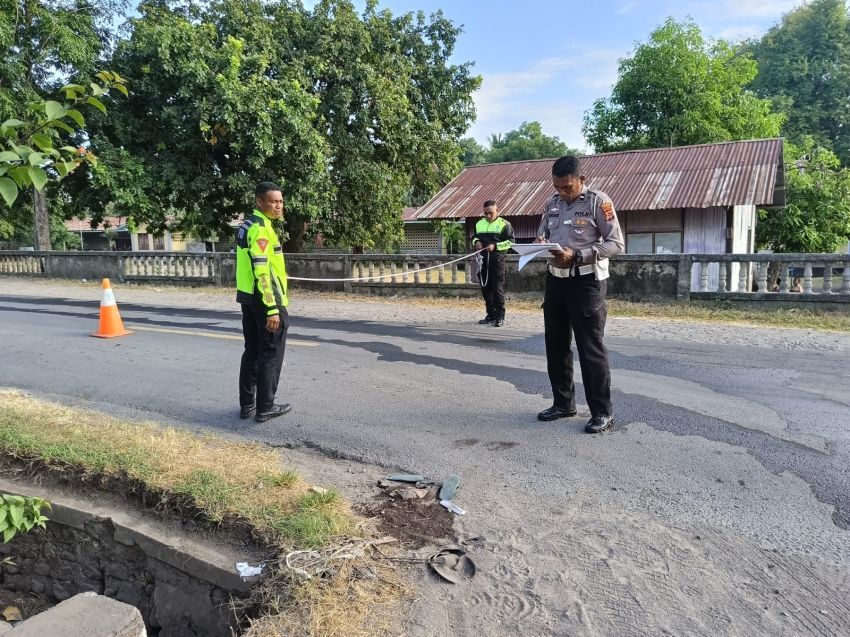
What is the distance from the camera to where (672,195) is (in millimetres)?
16078

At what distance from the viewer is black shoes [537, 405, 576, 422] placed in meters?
4.84

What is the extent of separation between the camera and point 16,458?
4098mm

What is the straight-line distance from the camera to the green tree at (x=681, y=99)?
26266mm

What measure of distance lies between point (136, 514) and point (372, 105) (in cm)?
1724

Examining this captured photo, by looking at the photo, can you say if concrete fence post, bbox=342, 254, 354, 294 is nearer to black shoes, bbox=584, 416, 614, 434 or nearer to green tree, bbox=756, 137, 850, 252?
black shoes, bbox=584, 416, 614, 434

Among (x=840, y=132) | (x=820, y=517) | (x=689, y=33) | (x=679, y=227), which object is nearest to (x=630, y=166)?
(x=679, y=227)

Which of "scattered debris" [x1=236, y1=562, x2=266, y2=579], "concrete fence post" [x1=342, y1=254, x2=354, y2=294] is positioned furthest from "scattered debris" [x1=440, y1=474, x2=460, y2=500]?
"concrete fence post" [x1=342, y1=254, x2=354, y2=294]

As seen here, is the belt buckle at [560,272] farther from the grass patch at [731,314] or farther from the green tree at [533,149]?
the green tree at [533,149]

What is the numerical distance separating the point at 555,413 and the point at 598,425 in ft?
1.35

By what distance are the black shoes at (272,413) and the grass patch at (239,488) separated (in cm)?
53

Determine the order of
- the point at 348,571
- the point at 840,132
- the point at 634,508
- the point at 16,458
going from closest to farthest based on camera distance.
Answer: the point at 348,571
the point at 634,508
the point at 16,458
the point at 840,132

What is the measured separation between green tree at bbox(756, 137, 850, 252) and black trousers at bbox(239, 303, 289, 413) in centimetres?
1855

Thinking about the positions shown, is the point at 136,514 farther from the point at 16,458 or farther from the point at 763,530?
Result: the point at 763,530

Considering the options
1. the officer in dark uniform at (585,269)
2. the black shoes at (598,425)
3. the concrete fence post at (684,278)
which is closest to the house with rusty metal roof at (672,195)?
the concrete fence post at (684,278)
